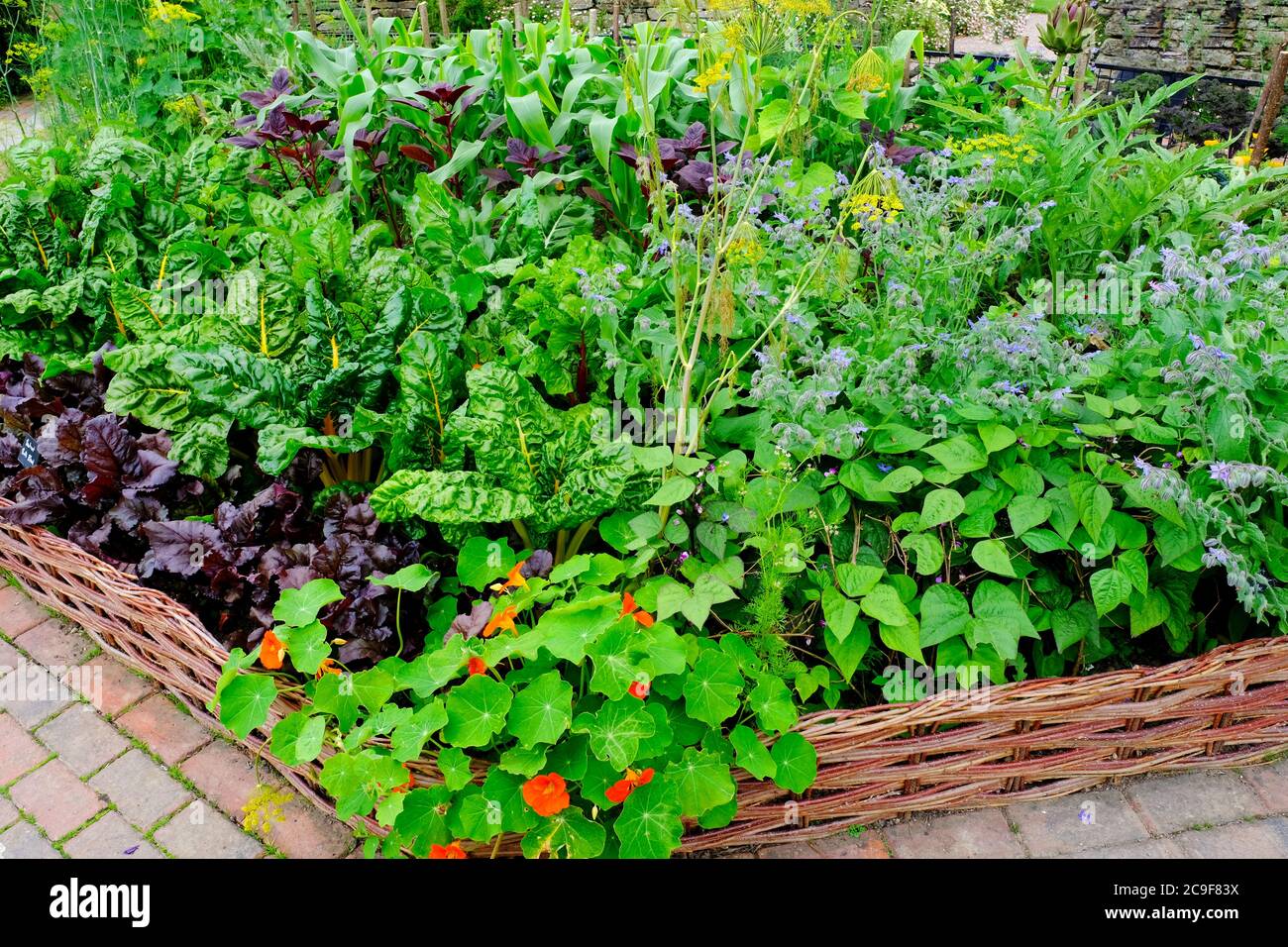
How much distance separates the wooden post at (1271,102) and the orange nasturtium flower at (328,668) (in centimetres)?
412

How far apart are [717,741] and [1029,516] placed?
870mm

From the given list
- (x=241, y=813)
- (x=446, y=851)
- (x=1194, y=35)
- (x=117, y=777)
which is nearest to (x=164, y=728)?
(x=117, y=777)

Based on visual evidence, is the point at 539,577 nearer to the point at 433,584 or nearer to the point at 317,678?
the point at 433,584

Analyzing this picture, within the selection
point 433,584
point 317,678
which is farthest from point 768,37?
point 317,678

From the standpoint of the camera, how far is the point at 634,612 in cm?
204

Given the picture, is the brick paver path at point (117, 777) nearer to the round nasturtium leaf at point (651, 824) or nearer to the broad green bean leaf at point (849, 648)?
the round nasturtium leaf at point (651, 824)

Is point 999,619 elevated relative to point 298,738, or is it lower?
elevated

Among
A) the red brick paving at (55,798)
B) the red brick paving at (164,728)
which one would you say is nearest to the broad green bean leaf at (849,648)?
the red brick paving at (164,728)

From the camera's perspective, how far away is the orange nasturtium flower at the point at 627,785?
1819mm

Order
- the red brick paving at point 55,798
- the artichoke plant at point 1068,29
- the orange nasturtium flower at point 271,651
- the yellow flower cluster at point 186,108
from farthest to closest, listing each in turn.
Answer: the yellow flower cluster at point 186,108 → the artichoke plant at point 1068,29 → the red brick paving at point 55,798 → the orange nasturtium flower at point 271,651

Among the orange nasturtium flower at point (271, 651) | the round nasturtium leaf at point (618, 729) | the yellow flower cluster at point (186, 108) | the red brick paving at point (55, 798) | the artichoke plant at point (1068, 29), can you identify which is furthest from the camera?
the yellow flower cluster at point (186, 108)

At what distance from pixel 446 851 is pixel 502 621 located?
0.47m

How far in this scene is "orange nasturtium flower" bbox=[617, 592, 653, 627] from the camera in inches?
79.7

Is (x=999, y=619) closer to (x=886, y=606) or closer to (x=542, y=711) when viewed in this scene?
(x=886, y=606)
